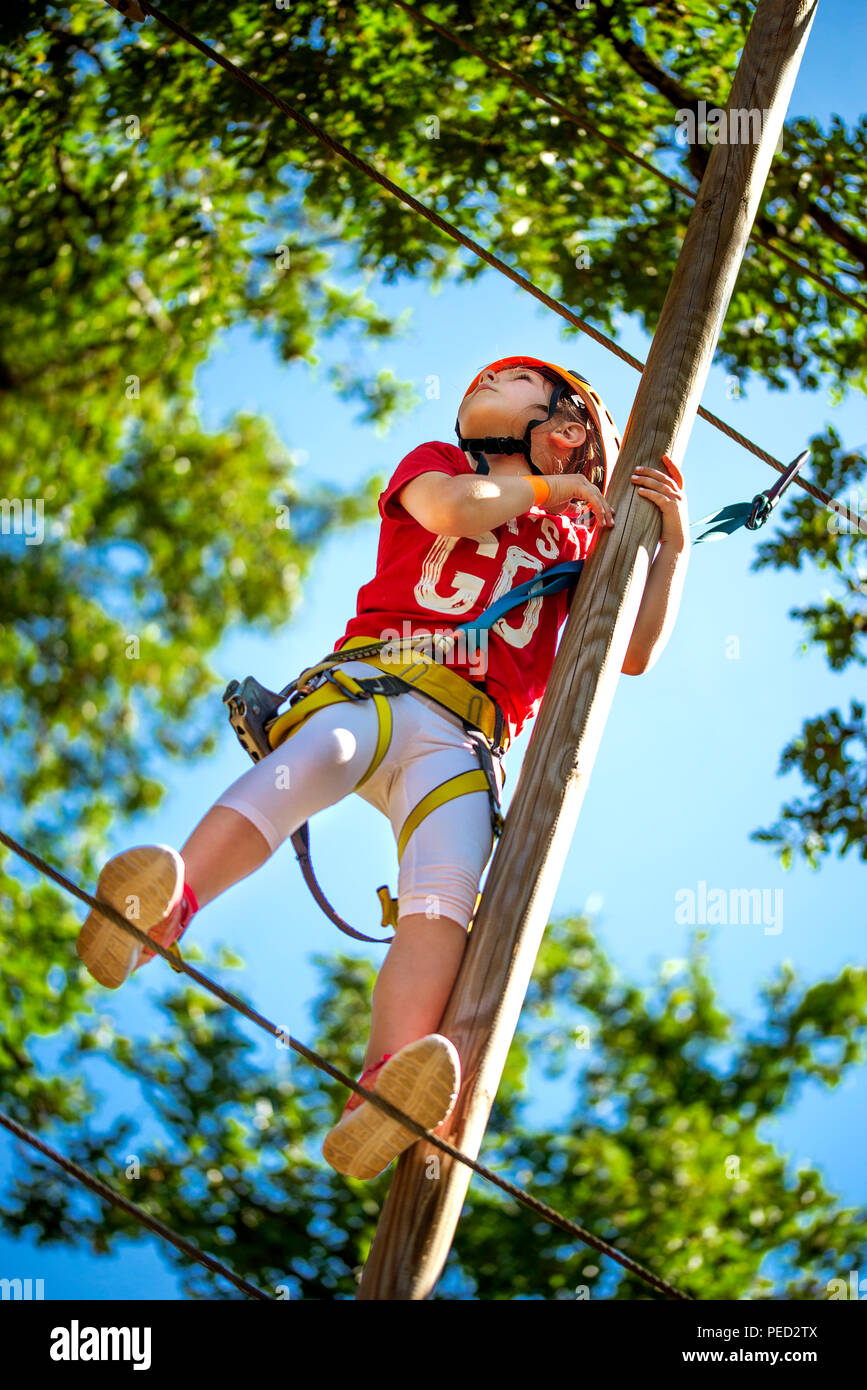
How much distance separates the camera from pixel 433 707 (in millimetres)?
2791

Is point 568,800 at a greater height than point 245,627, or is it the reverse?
point 245,627

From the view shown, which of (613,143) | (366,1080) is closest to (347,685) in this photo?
(366,1080)

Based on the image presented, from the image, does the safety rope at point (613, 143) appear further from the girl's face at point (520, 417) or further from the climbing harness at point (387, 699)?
the climbing harness at point (387, 699)

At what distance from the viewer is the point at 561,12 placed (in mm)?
4965

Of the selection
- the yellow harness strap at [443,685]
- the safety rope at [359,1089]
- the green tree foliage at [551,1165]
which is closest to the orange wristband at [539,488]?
the yellow harness strap at [443,685]

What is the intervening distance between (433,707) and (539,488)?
20.1 inches

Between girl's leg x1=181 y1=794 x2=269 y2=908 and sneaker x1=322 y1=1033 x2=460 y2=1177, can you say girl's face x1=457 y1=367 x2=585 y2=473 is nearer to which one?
girl's leg x1=181 y1=794 x2=269 y2=908

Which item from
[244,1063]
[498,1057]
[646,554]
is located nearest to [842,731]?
[646,554]

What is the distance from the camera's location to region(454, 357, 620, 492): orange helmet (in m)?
3.09

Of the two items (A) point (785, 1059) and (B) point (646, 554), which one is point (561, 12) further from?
(A) point (785, 1059)

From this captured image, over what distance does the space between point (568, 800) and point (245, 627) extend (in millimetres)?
8199

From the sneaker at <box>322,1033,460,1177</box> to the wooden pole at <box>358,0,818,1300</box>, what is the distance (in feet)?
0.29

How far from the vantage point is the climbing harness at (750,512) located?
3021 millimetres

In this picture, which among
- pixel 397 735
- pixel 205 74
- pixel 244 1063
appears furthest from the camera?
pixel 244 1063
